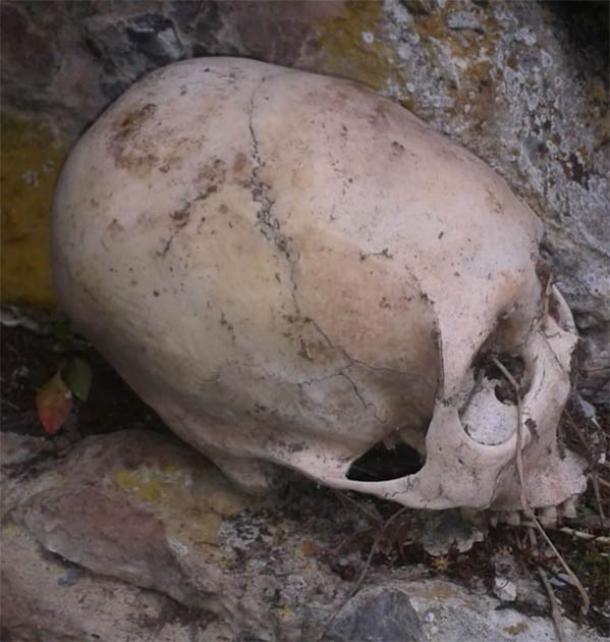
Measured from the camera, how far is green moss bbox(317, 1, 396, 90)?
1961mm

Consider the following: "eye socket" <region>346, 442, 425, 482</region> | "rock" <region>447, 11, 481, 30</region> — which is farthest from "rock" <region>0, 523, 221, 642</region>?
"rock" <region>447, 11, 481, 30</region>

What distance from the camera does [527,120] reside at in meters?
1.99

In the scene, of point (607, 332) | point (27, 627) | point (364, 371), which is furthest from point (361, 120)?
point (27, 627)

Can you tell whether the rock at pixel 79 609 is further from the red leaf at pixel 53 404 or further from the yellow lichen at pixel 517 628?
the yellow lichen at pixel 517 628

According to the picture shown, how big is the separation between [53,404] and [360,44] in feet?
3.05

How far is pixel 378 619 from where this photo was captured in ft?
5.57

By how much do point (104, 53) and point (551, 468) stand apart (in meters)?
1.16

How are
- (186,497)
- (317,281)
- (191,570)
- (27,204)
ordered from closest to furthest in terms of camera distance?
(317,281), (191,570), (186,497), (27,204)

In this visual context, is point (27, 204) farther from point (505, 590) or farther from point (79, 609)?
point (505, 590)

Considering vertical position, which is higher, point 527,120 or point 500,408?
point 527,120

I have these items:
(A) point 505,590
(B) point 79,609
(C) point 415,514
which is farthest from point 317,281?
(B) point 79,609

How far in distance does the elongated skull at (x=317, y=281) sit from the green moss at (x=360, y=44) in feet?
0.49

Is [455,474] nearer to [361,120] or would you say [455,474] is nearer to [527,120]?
[361,120]

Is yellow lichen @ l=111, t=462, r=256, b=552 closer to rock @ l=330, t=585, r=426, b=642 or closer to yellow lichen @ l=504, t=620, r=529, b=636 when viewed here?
rock @ l=330, t=585, r=426, b=642
